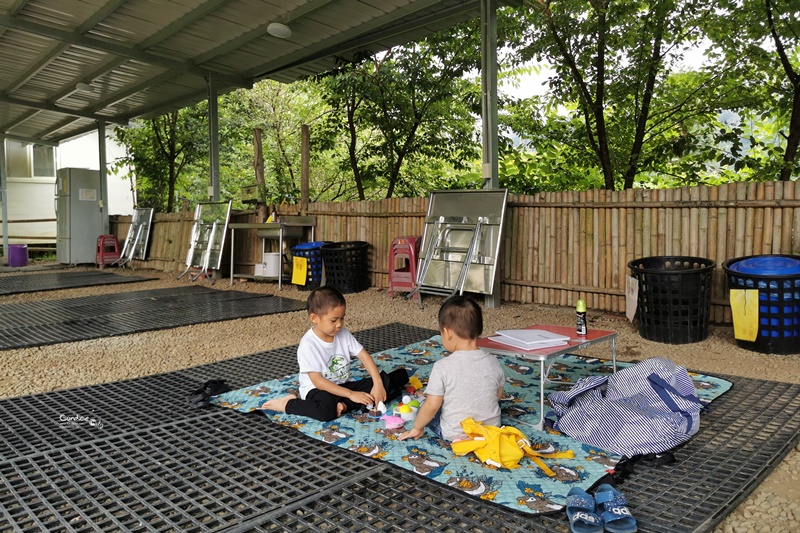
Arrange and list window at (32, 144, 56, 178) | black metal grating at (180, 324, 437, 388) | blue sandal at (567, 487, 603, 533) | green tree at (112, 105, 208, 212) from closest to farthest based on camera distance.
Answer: blue sandal at (567, 487, 603, 533), black metal grating at (180, 324, 437, 388), green tree at (112, 105, 208, 212), window at (32, 144, 56, 178)

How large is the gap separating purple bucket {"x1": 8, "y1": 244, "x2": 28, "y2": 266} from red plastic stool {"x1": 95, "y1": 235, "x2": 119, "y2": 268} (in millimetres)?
1823

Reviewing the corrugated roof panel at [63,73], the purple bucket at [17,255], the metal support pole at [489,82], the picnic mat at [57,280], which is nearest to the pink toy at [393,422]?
the metal support pole at [489,82]

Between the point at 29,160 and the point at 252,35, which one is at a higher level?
the point at 252,35

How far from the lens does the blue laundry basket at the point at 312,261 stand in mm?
8391

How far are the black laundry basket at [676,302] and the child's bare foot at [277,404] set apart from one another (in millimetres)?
3305

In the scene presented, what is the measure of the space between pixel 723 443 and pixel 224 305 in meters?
5.93

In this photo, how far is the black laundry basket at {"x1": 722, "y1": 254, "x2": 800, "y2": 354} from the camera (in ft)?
14.2

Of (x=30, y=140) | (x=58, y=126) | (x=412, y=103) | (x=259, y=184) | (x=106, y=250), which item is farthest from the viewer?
(x=30, y=140)

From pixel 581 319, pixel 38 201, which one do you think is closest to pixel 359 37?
pixel 581 319

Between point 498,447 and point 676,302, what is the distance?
3119mm

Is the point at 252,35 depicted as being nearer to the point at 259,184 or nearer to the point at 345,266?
the point at 259,184

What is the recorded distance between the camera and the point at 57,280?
10.1 m

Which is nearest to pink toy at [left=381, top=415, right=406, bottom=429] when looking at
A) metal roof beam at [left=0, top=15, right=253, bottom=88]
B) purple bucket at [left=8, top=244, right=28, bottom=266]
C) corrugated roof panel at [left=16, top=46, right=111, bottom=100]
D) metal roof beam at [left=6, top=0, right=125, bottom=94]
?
metal roof beam at [left=6, top=0, right=125, bottom=94]

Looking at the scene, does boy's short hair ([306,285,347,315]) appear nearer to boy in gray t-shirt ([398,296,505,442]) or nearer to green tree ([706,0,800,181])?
boy in gray t-shirt ([398,296,505,442])
